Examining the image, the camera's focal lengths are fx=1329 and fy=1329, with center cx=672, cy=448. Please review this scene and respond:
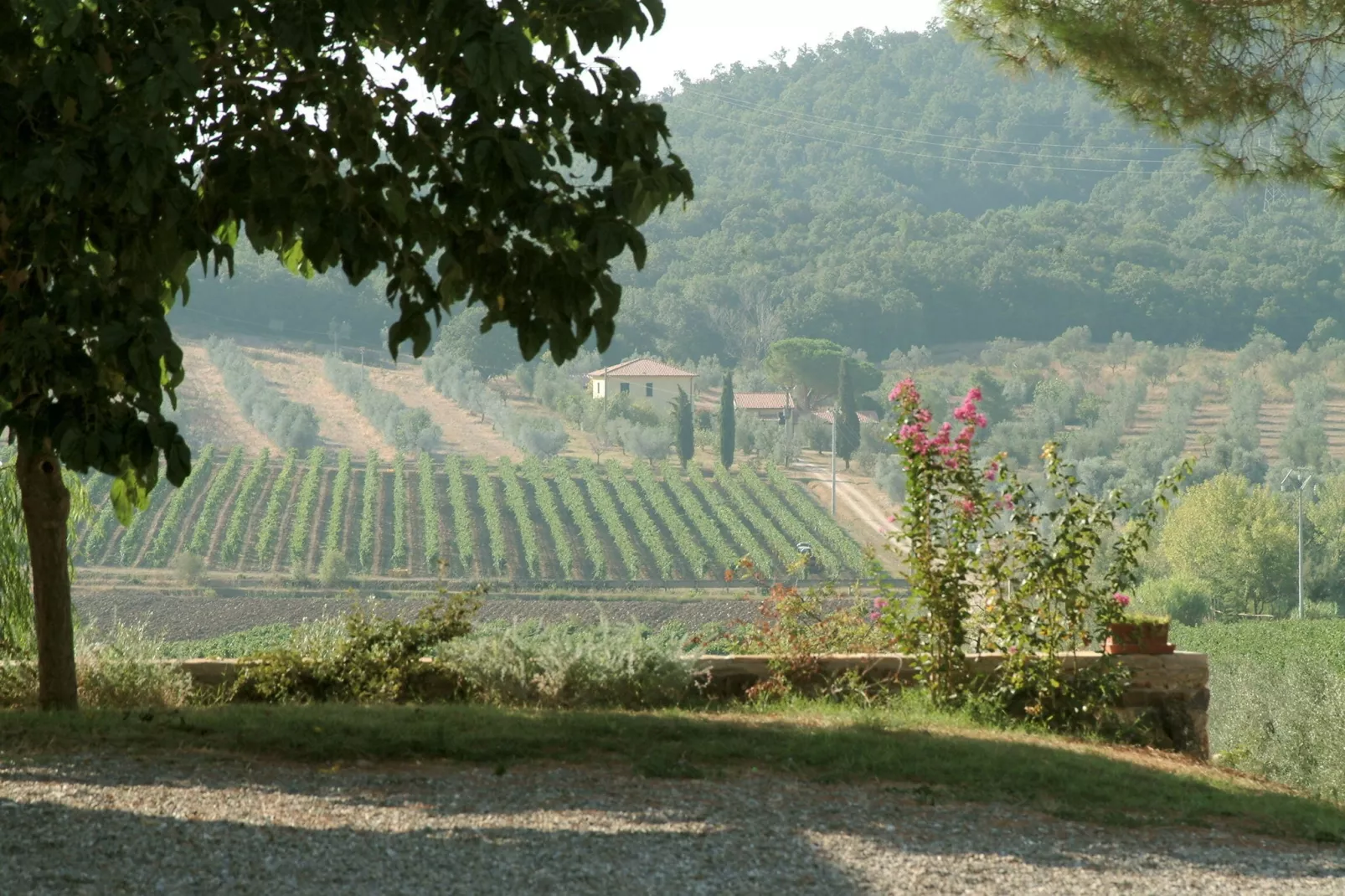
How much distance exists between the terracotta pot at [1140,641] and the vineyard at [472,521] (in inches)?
1555

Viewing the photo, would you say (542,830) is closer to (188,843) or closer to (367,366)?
(188,843)

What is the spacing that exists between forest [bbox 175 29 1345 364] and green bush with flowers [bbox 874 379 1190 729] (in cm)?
7179

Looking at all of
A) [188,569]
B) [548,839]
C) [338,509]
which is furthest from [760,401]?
[548,839]

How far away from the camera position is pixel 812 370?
256ft

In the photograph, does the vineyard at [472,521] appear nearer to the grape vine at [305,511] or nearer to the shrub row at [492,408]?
the grape vine at [305,511]

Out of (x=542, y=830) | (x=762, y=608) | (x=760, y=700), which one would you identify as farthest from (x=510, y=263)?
(x=762, y=608)

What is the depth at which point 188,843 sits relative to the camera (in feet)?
10.4

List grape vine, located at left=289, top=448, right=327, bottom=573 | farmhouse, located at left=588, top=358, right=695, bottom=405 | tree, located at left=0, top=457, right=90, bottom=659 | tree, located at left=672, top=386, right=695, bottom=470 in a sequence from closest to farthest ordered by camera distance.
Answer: tree, located at left=0, top=457, right=90, bottom=659, grape vine, located at left=289, top=448, right=327, bottom=573, tree, located at left=672, top=386, right=695, bottom=470, farmhouse, located at left=588, top=358, right=695, bottom=405

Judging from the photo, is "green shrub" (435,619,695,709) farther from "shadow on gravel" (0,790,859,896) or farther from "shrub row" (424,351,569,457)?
"shrub row" (424,351,569,457)

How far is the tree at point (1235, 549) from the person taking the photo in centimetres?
5362

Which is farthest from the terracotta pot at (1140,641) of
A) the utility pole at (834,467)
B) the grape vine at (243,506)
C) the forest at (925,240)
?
the forest at (925,240)

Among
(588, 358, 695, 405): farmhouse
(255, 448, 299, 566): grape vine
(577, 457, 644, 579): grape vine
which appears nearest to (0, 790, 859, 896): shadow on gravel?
(577, 457, 644, 579): grape vine

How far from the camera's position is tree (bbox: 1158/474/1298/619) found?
176 ft

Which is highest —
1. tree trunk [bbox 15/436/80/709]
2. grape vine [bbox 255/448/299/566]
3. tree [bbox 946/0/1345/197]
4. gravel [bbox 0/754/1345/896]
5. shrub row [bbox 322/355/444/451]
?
tree [bbox 946/0/1345/197]
